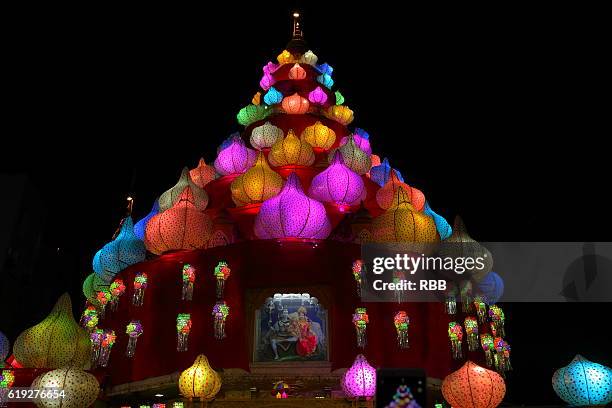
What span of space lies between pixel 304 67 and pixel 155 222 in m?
8.35

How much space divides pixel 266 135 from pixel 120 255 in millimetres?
5149

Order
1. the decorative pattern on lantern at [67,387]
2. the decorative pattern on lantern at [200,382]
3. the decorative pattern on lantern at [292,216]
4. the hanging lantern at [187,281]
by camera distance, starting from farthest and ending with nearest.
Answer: the hanging lantern at [187,281]
the decorative pattern on lantern at [292,216]
the decorative pattern on lantern at [200,382]
the decorative pattern on lantern at [67,387]

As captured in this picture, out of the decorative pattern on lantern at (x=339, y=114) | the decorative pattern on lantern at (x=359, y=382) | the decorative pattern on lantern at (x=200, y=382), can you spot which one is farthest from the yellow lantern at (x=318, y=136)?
the decorative pattern on lantern at (x=200, y=382)

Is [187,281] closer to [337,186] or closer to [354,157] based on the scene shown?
[337,186]

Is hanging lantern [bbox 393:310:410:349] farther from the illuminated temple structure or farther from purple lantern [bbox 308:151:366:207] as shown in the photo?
purple lantern [bbox 308:151:366:207]

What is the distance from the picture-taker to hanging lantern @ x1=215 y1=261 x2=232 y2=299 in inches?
490

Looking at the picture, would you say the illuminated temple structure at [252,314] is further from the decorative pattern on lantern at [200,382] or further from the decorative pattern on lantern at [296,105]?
the decorative pattern on lantern at [296,105]

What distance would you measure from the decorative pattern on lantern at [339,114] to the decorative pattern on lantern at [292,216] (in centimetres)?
616

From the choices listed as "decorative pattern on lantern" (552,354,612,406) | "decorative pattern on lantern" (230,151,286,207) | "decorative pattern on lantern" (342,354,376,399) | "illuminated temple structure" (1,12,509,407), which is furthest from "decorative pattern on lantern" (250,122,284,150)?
"decorative pattern on lantern" (552,354,612,406)

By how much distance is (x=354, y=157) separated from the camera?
51.1 feet

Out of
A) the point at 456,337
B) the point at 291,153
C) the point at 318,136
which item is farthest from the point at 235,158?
the point at 456,337

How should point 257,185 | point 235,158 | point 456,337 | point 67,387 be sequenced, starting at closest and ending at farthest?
point 67,387, point 456,337, point 257,185, point 235,158

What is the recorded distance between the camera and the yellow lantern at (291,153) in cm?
1550

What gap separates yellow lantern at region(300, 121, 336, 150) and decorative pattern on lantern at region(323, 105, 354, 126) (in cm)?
146
